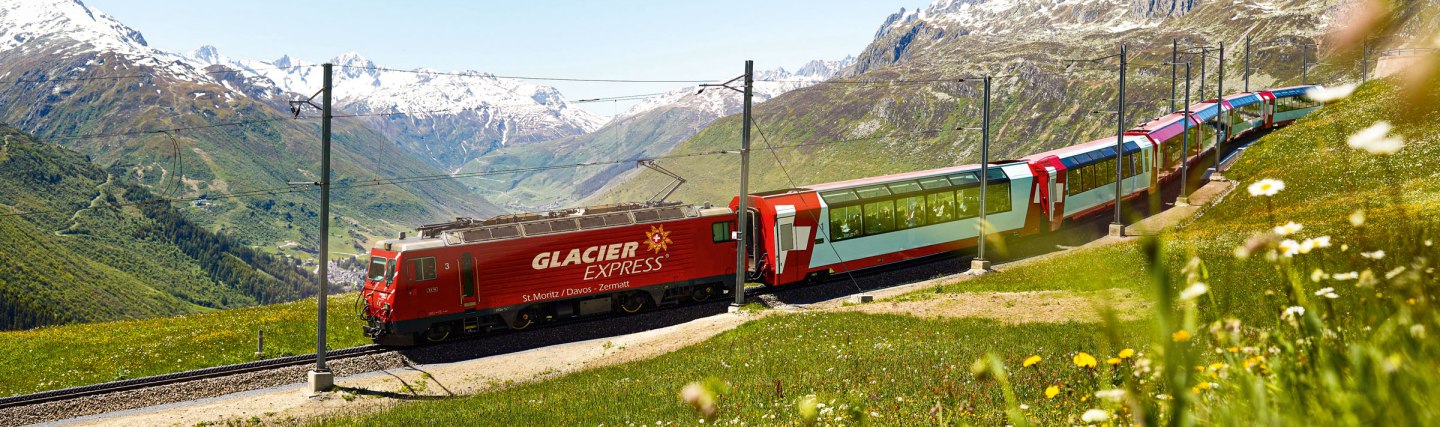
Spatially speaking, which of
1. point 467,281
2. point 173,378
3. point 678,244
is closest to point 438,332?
point 467,281

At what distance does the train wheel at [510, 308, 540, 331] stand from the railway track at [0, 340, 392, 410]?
439cm

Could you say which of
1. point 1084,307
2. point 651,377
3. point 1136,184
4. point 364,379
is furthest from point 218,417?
point 1136,184

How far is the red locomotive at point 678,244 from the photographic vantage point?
28719 mm

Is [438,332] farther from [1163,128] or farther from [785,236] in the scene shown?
[1163,128]

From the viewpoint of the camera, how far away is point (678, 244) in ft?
107

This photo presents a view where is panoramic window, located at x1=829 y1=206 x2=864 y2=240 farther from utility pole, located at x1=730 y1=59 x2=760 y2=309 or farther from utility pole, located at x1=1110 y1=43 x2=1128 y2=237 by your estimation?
utility pole, located at x1=1110 y1=43 x2=1128 y2=237

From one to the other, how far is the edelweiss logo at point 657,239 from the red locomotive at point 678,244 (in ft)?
0.15

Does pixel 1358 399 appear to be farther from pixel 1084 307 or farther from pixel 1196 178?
pixel 1196 178

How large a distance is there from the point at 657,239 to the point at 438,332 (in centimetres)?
808

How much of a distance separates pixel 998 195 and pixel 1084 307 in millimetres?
17302

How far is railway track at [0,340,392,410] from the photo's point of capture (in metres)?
22.5

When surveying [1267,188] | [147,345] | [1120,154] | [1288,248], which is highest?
[1120,154]

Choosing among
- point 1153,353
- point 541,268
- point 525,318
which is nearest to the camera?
point 1153,353

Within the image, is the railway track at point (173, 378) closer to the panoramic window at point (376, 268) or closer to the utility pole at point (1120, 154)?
the panoramic window at point (376, 268)
